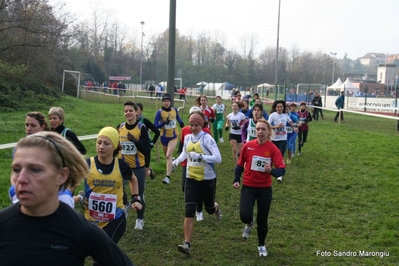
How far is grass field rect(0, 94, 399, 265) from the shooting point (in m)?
6.30

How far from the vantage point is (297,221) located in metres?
7.98

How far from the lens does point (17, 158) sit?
7.20 feet

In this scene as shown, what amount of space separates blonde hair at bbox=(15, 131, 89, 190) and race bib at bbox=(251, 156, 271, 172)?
13.6ft

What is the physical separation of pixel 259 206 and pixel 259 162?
2.08 ft

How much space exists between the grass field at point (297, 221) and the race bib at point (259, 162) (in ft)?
4.03

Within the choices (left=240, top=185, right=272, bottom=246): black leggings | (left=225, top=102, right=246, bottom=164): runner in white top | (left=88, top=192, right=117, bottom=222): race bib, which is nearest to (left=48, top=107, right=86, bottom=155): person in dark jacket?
(left=88, top=192, right=117, bottom=222): race bib

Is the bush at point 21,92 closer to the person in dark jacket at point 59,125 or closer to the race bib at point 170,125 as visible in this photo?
the race bib at point 170,125

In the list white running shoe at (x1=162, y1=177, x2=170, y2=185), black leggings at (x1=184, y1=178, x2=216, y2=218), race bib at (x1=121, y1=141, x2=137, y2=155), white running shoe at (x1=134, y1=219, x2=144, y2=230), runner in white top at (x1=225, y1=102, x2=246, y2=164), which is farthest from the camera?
runner in white top at (x1=225, y1=102, x2=246, y2=164)

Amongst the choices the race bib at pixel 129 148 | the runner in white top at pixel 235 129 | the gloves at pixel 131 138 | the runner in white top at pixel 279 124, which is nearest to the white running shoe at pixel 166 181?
the runner in white top at pixel 235 129

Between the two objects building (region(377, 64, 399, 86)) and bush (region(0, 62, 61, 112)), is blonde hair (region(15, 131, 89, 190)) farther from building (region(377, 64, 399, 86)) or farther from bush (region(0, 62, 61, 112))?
building (region(377, 64, 399, 86))

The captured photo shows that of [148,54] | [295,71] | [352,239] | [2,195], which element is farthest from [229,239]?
[295,71]

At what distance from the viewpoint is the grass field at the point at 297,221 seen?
6297 millimetres

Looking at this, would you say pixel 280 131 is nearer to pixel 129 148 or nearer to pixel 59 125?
pixel 129 148

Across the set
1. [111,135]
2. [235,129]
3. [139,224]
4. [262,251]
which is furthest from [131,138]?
[235,129]
